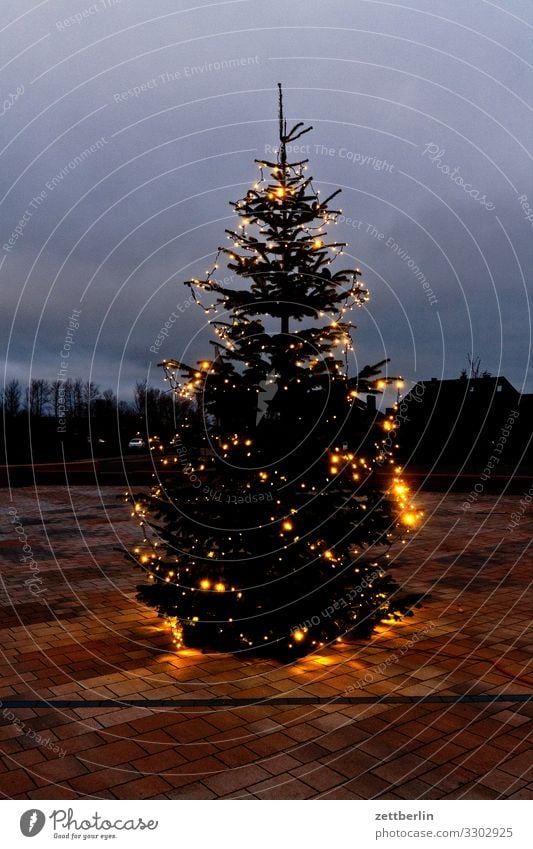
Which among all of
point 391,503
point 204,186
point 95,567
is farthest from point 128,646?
point 204,186

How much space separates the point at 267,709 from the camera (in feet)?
17.0

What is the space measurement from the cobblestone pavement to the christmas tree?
61 centimetres

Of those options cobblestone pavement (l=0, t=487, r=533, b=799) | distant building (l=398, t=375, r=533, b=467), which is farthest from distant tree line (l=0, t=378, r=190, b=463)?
distant building (l=398, t=375, r=533, b=467)

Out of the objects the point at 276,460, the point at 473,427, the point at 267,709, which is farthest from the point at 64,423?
the point at 267,709

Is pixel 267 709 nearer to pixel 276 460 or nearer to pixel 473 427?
pixel 276 460

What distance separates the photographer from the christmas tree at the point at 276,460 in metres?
6.14

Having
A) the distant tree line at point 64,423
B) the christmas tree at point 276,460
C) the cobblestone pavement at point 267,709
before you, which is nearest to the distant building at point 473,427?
the distant tree line at point 64,423

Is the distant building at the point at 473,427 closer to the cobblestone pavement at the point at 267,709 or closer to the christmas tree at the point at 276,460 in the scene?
the cobblestone pavement at the point at 267,709

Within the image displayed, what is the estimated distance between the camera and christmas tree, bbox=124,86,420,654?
614cm

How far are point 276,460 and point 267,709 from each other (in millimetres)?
2214

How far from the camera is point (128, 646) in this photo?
6.77 meters

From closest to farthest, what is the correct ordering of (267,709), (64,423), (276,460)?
(267,709), (276,460), (64,423)

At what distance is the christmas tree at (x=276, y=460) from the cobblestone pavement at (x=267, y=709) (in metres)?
0.61

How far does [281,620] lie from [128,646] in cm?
177
